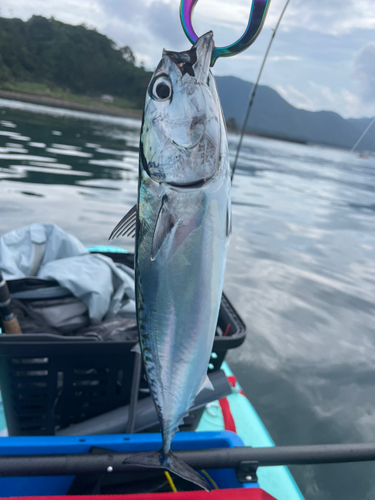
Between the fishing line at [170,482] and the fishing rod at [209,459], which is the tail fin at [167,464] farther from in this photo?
the fishing line at [170,482]

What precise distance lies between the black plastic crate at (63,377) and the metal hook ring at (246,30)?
126 centimetres

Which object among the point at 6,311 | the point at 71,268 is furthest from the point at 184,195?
the point at 71,268

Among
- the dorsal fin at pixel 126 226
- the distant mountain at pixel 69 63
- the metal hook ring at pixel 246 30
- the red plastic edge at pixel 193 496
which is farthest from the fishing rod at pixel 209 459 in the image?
the distant mountain at pixel 69 63

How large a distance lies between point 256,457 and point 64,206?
7.34 metres

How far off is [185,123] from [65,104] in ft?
194

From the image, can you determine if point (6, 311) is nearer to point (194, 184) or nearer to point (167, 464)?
point (167, 464)

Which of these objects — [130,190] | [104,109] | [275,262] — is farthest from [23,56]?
[275,262]

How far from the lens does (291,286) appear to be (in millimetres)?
5461

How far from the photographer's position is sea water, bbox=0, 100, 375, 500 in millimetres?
3107

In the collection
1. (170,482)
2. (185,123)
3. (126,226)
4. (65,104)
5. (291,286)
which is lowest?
(291,286)

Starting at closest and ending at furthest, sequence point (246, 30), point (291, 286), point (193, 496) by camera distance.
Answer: point (246, 30) < point (193, 496) < point (291, 286)

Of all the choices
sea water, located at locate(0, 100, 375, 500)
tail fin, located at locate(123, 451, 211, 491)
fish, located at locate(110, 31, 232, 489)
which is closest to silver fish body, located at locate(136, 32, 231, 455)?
fish, located at locate(110, 31, 232, 489)

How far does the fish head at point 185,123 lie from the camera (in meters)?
0.72

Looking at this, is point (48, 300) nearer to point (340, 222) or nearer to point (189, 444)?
point (189, 444)
